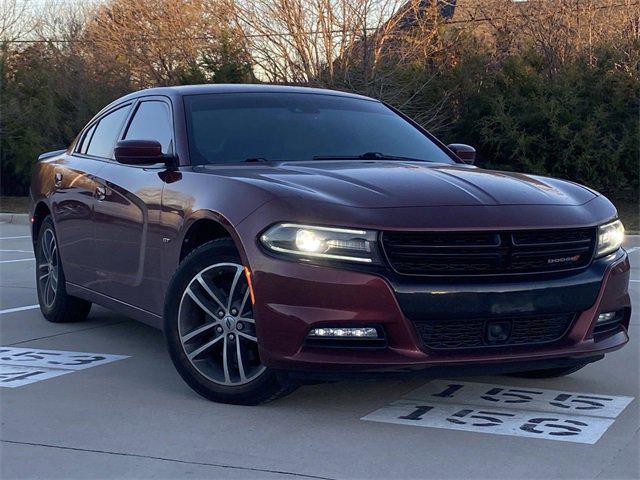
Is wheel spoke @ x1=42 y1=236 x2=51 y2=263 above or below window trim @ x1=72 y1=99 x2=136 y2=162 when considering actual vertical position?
below

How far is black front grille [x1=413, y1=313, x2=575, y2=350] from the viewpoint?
461 centimetres

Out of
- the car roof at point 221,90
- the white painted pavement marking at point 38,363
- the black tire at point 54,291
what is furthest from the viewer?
the black tire at point 54,291

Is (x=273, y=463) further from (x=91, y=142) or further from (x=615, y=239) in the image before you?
(x=91, y=142)

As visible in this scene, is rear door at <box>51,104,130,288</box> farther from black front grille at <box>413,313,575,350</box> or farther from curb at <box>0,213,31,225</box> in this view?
curb at <box>0,213,31,225</box>

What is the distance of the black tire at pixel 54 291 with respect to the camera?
7484 mm

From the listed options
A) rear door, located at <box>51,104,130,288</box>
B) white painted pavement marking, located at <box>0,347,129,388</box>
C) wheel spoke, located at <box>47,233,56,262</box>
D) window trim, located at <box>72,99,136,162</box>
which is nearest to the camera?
white painted pavement marking, located at <box>0,347,129,388</box>

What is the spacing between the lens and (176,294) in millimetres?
5184

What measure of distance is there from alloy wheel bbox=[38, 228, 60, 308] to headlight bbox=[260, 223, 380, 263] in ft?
10.9

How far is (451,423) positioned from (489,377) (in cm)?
109

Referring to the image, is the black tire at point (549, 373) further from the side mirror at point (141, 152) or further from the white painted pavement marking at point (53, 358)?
the white painted pavement marking at point (53, 358)

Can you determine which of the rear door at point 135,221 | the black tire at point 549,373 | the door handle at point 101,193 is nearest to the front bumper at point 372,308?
the black tire at point 549,373

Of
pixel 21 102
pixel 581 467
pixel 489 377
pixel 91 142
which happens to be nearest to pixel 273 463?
pixel 581 467

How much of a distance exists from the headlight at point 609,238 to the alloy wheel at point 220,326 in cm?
171

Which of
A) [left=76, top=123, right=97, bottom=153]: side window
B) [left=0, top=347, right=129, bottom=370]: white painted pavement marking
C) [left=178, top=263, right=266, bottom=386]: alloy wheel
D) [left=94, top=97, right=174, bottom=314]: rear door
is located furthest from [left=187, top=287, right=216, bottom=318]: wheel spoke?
[left=76, top=123, right=97, bottom=153]: side window
